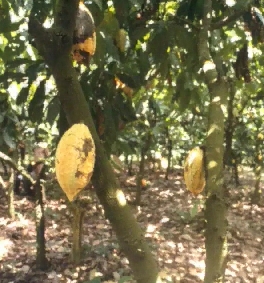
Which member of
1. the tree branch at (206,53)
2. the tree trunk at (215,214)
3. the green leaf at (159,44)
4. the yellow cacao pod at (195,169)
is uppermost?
the green leaf at (159,44)

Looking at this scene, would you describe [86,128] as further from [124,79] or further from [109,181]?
[124,79]

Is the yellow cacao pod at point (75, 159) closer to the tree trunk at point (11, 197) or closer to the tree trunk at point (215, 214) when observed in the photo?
the tree trunk at point (215, 214)

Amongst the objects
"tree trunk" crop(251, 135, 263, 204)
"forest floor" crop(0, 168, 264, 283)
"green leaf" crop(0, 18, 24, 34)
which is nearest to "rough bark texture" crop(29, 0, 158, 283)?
"green leaf" crop(0, 18, 24, 34)

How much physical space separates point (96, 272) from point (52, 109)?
4.03 feet

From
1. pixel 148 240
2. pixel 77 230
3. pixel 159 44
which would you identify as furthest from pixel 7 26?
pixel 148 240

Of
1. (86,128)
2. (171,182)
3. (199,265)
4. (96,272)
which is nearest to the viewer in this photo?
(86,128)

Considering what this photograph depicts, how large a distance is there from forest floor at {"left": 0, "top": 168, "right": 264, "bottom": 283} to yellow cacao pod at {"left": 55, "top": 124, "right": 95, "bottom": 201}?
1045 millimetres

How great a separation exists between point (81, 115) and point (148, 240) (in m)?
2.36

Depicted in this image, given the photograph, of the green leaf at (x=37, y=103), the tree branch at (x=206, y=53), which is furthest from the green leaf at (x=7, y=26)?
the tree branch at (x=206, y=53)

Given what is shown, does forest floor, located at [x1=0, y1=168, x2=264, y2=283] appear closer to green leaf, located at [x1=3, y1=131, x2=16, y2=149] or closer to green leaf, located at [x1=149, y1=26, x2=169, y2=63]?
green leaf, located at [x1=3, y1=131, x2=16, y2=149]

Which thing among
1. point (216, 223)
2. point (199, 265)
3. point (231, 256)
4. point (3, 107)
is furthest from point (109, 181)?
point (231, 256)

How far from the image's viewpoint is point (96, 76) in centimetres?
125

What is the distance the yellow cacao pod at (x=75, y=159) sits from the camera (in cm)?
63

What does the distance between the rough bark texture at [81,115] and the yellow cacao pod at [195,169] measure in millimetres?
219
